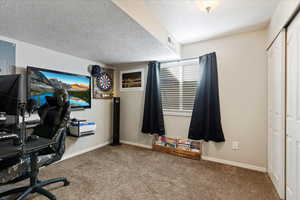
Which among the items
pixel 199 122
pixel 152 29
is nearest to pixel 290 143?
pixel 199 122

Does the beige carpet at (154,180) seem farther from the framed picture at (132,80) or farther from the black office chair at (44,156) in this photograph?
the framed picture at (132,80)

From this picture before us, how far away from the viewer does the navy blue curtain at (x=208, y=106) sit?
2582 mm

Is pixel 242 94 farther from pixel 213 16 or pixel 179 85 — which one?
pixel 213 16

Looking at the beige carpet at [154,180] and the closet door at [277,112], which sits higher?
the closet door at [277,112]

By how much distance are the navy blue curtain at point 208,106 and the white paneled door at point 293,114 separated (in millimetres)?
1048

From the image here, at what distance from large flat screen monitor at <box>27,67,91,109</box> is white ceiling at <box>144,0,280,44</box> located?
6.43 feet

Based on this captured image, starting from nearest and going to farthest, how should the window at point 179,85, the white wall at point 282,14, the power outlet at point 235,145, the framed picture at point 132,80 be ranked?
the white wall at point 282,14
the power outlet at point 235,145
the window at point 179,85
the framed picture at point 132,80

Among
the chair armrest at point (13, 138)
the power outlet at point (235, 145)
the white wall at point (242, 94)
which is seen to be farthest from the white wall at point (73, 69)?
the power outlet at point (235, 145)

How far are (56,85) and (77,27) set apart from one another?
50.6 inches

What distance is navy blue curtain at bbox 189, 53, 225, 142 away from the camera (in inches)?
102

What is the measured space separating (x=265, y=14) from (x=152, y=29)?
1.53 meters

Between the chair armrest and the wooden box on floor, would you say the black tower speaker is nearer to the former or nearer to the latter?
the wooden box on floor

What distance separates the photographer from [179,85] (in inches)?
121

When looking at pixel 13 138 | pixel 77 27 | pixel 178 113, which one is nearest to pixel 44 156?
pixel 13 138
